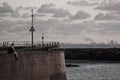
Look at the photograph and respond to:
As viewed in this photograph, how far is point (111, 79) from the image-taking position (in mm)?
69188

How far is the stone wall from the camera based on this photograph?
29.4 meters

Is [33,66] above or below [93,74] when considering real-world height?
above

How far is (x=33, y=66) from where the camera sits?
32.6 meters

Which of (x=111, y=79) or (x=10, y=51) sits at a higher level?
(x=10, y=51)

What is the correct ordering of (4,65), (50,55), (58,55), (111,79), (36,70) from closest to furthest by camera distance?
(4,65) < (36,70) < (50,55) < (58,55) < (111,79)

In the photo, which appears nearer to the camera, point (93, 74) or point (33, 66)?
point (33, 66)

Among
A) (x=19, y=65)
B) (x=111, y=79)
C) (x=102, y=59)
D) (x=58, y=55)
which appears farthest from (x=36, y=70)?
(x=102, y=59)

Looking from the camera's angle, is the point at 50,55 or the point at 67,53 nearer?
the point at 50,55

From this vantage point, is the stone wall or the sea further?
the sea

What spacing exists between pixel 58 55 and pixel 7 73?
9522mm

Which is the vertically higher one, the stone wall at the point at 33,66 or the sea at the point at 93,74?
the stone wall at the point at 33,66

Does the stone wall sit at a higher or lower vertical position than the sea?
higher

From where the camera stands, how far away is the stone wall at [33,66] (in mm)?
29438

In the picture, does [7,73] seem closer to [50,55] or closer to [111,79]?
[50,55]
